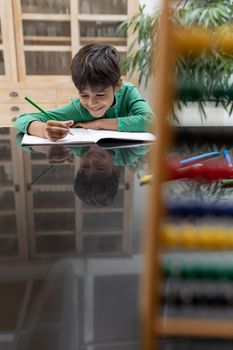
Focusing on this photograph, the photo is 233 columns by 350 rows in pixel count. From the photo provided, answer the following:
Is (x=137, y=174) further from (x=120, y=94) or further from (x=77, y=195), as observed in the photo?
(x=120, y=94)

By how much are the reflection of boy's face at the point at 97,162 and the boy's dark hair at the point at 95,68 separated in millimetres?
321

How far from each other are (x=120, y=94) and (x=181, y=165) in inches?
28.5

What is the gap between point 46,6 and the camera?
223 centimetres

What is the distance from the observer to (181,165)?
61cm

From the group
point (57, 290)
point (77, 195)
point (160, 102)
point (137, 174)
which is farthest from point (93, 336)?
point (137, 174)

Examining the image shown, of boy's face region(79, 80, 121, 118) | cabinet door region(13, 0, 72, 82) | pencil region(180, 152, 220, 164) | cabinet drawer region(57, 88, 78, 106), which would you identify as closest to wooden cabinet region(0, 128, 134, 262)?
pencil region(180, 152, 220, 164)

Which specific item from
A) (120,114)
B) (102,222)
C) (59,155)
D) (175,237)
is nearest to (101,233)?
(102,222)

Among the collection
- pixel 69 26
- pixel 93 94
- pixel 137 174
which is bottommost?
pixel 137 174

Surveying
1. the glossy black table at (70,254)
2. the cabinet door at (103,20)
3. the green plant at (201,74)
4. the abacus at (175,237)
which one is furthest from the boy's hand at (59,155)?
the cabinet door at (103,20)

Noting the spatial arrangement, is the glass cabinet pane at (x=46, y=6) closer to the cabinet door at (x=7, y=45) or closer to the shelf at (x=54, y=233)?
the cabinet door at (x=7, y=45)

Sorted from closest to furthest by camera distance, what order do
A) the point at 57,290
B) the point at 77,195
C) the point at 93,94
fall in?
1. the point at 57,290
2. the point at 77,195
3. the point at 93,94

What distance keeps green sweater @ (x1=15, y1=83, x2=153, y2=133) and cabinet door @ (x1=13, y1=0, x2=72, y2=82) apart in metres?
1.17

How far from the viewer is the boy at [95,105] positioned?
104cm

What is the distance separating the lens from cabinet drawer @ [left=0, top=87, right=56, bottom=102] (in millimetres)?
2248
